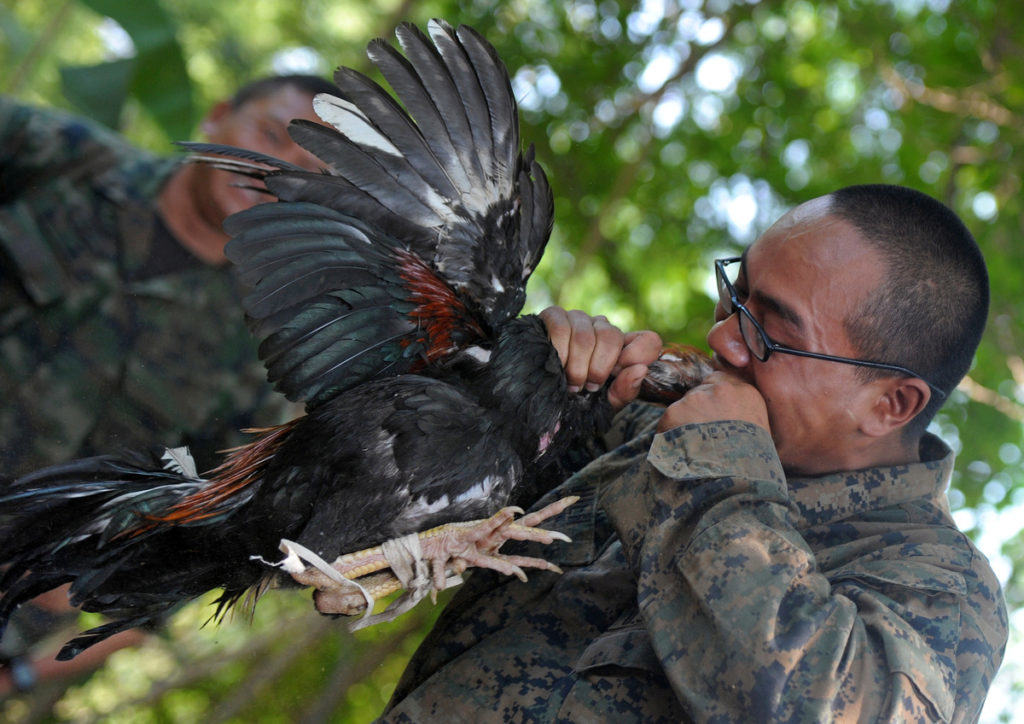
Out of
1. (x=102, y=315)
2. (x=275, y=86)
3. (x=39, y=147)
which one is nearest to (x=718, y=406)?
(x=102, y=315)

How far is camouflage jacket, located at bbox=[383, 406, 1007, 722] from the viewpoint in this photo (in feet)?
4.74

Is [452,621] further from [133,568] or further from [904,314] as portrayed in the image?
[904,314]

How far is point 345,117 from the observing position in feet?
5.95

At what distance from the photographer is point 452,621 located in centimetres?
209

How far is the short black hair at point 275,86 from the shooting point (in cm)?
324

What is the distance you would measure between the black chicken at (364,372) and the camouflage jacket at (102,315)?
0.64 meters

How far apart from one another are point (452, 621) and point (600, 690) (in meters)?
0.50

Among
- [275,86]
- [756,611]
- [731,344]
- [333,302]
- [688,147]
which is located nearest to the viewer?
[756,611]

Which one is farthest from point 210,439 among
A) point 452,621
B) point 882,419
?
point 882,419

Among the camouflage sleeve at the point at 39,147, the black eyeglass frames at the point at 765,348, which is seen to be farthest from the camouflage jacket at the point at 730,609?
the camouflage sleeve at the point at 39,147

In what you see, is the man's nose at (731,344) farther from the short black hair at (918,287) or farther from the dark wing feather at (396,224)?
the dark wing feather at (396,224)

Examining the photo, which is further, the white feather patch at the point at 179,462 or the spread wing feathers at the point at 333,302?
the white feather patch at the point at 179,462

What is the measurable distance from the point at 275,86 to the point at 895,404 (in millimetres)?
2642

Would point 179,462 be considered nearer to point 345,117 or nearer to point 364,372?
point 364,372
